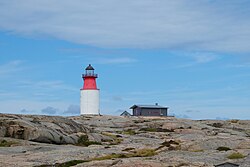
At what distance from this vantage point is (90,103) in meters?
99.9

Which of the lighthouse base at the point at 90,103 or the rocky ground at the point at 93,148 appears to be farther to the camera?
the lighthouse base at the point at 90,103

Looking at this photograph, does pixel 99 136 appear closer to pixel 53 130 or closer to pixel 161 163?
pixel 53 130

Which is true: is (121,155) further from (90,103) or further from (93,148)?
(90,103)

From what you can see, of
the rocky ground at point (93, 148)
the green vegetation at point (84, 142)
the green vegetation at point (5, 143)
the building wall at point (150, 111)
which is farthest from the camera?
the building wall at point (150, 111)

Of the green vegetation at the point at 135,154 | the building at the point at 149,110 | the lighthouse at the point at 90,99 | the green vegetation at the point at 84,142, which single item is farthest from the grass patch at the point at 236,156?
the building at the point at 149,110

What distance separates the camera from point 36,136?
4997cm

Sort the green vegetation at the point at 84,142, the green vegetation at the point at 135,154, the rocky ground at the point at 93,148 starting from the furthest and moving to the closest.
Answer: the green vegetation at the point at 84,142, the green vegetation at the point at 135,154, the rocky ground at the point at 93,148

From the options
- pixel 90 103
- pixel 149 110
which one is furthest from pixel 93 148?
pixel 149 110

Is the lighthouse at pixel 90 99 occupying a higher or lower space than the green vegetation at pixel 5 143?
higher

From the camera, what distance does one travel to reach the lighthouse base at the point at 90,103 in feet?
327

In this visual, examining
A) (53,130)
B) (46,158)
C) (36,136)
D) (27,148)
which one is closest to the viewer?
(46,158)

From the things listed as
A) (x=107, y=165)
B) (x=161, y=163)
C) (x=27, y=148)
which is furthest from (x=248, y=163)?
(x=27, y=148)

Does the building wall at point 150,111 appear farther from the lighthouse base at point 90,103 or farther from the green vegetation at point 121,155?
the green vegetation at point 121,155

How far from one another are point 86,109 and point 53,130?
47.0 m
